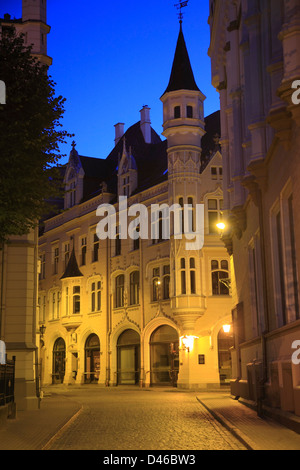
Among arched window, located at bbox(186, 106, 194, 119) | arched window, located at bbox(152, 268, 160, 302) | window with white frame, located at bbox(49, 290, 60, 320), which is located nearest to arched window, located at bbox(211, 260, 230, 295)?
arched window, located at bbox(152, 268, 160, 302)

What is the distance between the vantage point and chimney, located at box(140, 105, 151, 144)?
5109 cm

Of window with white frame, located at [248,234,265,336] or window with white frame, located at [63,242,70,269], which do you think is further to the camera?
window with white frame, located at [63,242,70,269]

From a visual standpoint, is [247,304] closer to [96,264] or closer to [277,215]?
[277,215]

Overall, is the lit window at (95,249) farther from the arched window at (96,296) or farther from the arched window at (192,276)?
the arched window at (192,276)

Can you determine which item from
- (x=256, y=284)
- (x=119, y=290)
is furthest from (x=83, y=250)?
(x=256, y=284)

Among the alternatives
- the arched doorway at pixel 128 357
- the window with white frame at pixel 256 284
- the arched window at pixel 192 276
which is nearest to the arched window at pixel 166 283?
the arched window at pixel 192 276

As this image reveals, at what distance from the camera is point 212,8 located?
92.1 feet

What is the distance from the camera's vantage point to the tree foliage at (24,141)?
14.4 meters

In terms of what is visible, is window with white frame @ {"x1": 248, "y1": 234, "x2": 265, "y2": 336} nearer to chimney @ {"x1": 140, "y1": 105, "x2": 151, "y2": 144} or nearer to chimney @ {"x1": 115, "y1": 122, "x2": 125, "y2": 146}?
chimney @ {"x1": 140, "y1": 105, "x2": 151, "y2": 144}

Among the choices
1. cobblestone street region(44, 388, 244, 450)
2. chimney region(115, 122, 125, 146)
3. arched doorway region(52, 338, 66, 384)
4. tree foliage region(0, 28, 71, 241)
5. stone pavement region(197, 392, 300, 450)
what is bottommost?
cobblestone street region(44, 388, 244, 450)

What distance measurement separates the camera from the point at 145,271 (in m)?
40.8

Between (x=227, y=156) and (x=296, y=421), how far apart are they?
15.6 m

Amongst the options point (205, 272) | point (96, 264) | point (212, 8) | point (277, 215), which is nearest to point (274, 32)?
point (277, 215)

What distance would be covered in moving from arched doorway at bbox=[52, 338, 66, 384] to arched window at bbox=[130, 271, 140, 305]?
34.1 ft
